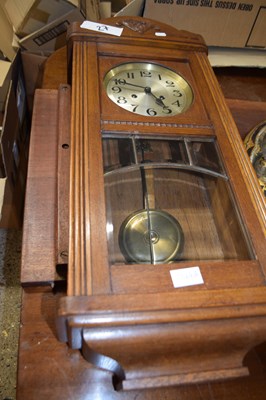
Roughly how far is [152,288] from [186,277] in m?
0.06

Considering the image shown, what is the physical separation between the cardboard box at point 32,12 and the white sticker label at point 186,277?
108 cm

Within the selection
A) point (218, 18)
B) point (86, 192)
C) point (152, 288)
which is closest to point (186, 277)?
point (152, 288)

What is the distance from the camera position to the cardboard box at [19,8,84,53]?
1.19 meters

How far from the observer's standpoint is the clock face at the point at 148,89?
2.64 ft

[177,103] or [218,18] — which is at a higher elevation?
[218,18]

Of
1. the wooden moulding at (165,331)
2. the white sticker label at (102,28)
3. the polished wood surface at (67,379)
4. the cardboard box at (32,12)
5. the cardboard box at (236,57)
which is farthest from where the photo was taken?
the cardboard box at (236,57)

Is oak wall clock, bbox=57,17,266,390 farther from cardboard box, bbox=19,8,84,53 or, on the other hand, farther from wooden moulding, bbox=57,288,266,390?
cardboard box, bbox=19,8,84,53

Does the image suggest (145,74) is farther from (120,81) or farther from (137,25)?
(137,25)

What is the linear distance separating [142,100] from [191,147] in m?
0.21

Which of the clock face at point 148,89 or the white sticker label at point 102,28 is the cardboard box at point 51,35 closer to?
the white sticker label at point 102,28

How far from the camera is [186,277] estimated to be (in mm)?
526

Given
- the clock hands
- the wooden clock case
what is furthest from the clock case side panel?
the clock hands

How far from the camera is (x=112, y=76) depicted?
0.85m

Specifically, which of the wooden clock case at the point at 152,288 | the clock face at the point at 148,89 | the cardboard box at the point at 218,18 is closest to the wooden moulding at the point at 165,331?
the wooden clock case at the point at 152,288
